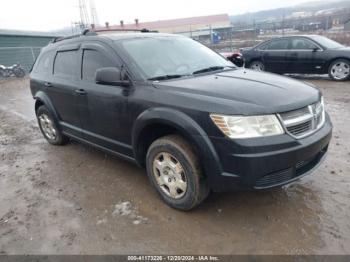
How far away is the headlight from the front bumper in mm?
50

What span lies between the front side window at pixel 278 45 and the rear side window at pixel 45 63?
8.08m

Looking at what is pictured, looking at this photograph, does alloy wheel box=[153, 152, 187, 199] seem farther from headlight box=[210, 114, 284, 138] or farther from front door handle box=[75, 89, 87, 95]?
front door handle box=[75, 89, 87, 95]

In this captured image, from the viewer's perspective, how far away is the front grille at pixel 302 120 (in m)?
2.71

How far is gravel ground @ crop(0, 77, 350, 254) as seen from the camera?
2771 mm

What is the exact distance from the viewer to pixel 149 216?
10.6 feet

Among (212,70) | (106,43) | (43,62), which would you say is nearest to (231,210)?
(212,70)

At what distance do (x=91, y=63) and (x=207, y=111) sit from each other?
2.03 m

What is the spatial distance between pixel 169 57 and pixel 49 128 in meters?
2.91

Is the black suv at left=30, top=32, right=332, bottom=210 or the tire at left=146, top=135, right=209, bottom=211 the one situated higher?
the black suv at left=30, top=32, right=332, bottom=210

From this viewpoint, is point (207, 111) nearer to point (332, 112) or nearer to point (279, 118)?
point (279, 118)

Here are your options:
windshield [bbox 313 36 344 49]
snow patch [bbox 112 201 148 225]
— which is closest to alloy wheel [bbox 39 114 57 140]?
snow patch [bbox 112 201 148 225]

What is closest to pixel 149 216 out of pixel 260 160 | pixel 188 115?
pixel 188 115

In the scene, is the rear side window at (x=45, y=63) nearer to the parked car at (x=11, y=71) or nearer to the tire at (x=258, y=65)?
the tire at (x=258, y=65)

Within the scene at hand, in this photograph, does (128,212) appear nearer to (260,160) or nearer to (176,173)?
(176,173)
